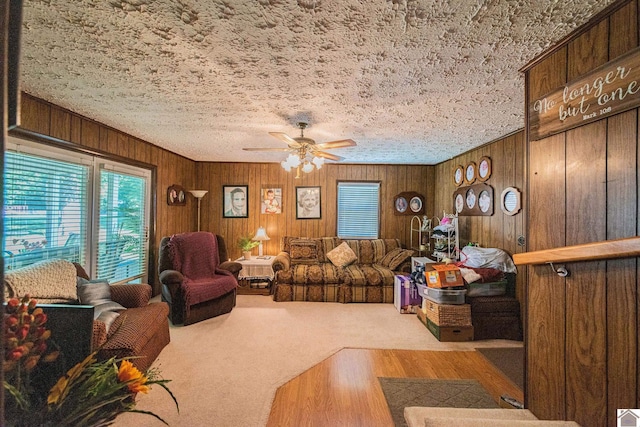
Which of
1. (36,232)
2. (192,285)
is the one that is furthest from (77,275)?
(192,285)

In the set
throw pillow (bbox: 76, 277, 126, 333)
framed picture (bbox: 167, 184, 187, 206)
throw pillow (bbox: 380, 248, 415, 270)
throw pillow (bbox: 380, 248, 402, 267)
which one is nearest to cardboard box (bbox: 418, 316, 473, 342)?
throw pillow (bbox: 380, 248, 415, 270)

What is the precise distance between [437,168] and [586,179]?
4.31m

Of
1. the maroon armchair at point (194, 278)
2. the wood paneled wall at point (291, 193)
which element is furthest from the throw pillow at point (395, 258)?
the maroon armchair at point (194, 278)

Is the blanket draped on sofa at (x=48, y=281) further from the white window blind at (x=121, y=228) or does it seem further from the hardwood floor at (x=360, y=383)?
the hardwood floor at (x=360, y=383)

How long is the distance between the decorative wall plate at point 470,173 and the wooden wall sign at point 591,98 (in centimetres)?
270

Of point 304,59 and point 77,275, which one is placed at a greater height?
point 304,59

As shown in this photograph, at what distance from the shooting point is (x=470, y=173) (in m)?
4.09

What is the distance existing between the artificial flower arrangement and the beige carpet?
144 centimetres

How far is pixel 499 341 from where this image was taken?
3.02m

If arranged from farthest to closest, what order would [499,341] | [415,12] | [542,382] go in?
1. [499,341]
2. [542,382]
3. [415,12]

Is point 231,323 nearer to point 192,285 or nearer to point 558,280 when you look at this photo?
point 192,285

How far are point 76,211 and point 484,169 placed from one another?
5.02 metres

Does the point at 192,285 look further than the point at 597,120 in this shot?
Yes

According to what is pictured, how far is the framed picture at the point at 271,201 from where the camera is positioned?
540cm
